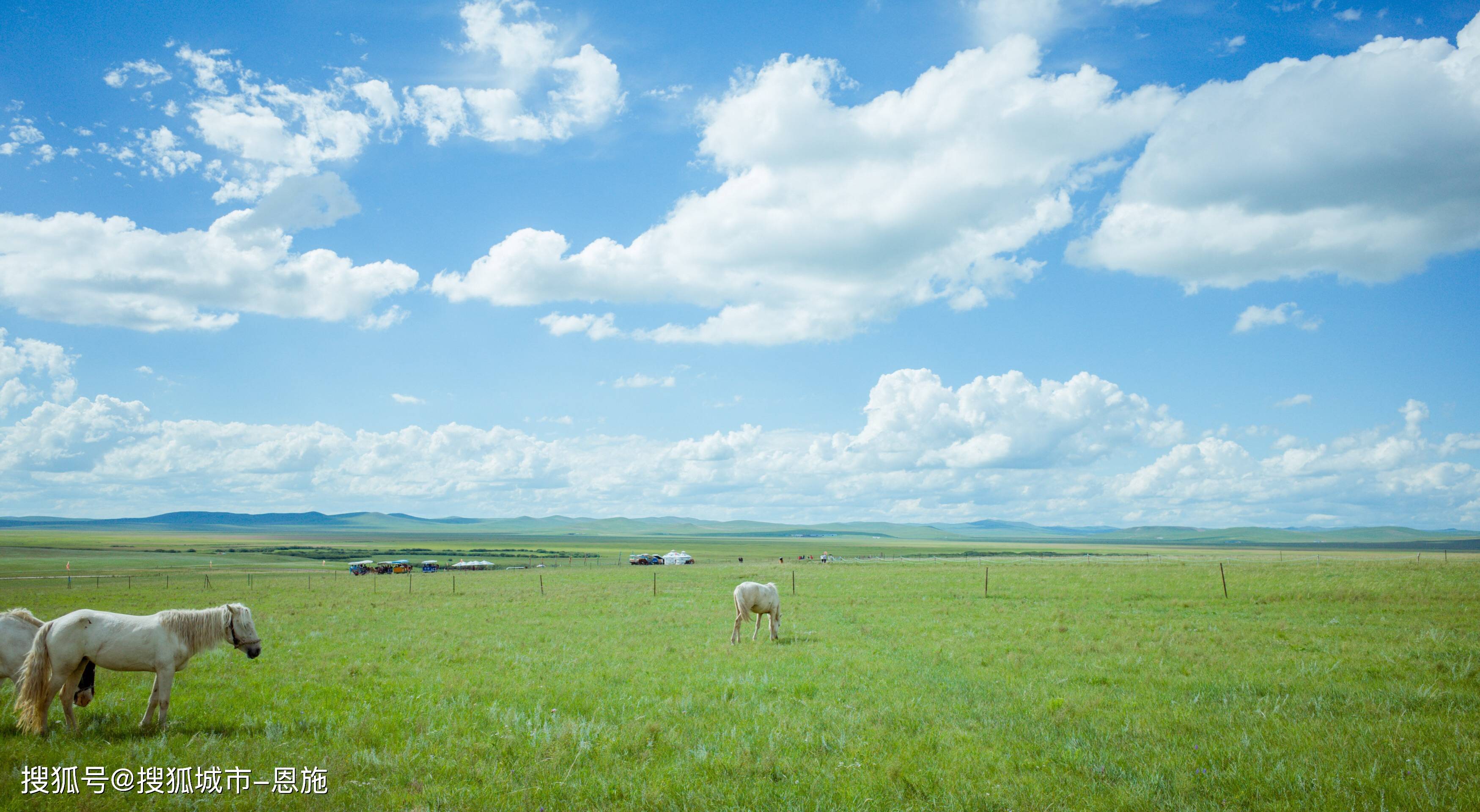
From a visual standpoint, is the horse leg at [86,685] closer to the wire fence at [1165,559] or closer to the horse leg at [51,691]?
the horse leg at [51,691]

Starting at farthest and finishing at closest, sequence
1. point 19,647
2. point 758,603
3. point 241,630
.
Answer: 1. point 758,603
2. point 241,630
3. point 19,647

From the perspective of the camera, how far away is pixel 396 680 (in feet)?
50.5

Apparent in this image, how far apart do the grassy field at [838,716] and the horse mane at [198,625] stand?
1.27 m

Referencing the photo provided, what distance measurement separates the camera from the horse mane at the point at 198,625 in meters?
11.7

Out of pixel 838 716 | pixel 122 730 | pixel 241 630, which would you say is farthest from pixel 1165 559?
pixel 122 730

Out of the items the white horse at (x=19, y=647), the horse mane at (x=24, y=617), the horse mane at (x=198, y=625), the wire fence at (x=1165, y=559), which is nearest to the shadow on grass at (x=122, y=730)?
the white horse at (x=19, y=647)

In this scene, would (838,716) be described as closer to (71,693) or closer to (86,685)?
(71,693)

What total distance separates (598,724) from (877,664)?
7791 millimetres

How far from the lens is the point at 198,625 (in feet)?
39.3

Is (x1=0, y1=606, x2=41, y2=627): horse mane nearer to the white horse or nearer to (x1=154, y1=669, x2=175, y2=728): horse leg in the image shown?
the white horse

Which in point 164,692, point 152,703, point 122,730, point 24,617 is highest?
point 24,617

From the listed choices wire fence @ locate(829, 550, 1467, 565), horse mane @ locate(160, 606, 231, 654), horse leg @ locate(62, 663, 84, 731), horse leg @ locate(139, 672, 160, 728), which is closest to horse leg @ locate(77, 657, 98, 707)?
horse leg @ locate(62, 663, 84, 731)

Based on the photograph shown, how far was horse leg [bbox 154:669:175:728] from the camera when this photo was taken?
11.0m

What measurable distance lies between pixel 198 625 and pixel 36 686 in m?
2.00
